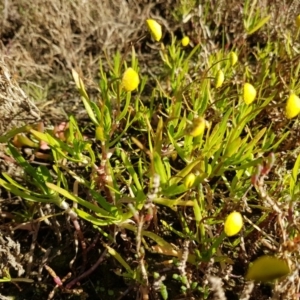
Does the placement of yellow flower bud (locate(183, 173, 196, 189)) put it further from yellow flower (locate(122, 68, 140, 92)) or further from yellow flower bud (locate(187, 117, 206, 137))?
yellow flower (locate(122, 68, 140, 92))

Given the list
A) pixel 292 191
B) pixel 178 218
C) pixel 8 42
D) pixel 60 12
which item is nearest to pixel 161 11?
pixel 60 12

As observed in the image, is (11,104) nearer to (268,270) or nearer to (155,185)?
(155,185)

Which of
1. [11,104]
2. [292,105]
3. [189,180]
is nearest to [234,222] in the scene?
[189,180]

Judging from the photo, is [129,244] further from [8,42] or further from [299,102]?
[8,42]

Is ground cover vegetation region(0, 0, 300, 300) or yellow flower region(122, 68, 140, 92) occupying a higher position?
yellow flower region(122, 68, 140, 92)

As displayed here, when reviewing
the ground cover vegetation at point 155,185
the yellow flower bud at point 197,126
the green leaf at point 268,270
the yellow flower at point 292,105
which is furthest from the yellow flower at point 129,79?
the green leaf at point 268,270

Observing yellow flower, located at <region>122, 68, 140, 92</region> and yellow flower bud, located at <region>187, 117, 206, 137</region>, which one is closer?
yellow flower bud, located at <region>187, 117, 206, 137</region>

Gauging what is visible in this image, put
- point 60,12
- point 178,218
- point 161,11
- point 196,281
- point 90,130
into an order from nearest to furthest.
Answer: point 196,281, point 178,218, point 90,130, point 60,12, point 161,11

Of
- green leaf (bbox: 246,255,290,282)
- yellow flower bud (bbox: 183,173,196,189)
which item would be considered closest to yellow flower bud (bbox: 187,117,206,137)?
yellow flower bud (bbox: 183,173,196,189)

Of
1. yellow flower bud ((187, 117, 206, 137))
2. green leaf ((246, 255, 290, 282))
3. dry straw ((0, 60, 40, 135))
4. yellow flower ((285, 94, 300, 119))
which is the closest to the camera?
green leaf ((246, 255, 290, 282))
